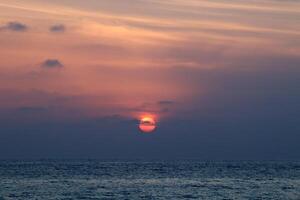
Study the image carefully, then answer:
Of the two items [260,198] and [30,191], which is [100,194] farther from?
[260,198]

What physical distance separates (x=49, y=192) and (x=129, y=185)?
1828 cm

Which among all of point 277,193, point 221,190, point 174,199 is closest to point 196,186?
point 221,190

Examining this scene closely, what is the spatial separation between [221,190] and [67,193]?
69.2 ft

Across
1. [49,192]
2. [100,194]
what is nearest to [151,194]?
[100,194]

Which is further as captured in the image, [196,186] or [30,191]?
[196,186]

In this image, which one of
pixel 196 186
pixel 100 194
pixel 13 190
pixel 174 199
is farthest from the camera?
pixel 196 186

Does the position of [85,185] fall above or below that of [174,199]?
above

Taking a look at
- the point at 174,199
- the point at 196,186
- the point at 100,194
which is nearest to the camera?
the point at 174,199

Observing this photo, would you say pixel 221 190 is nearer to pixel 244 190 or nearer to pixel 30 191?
pixel 244 190

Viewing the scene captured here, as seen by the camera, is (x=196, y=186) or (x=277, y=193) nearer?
(x=277, y=193)

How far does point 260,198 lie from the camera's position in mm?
81750

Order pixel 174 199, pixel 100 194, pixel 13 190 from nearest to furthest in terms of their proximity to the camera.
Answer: pixel 174 199
pixel 100 194
pixel 13 190

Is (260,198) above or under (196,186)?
under

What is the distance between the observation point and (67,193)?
3433 inches
